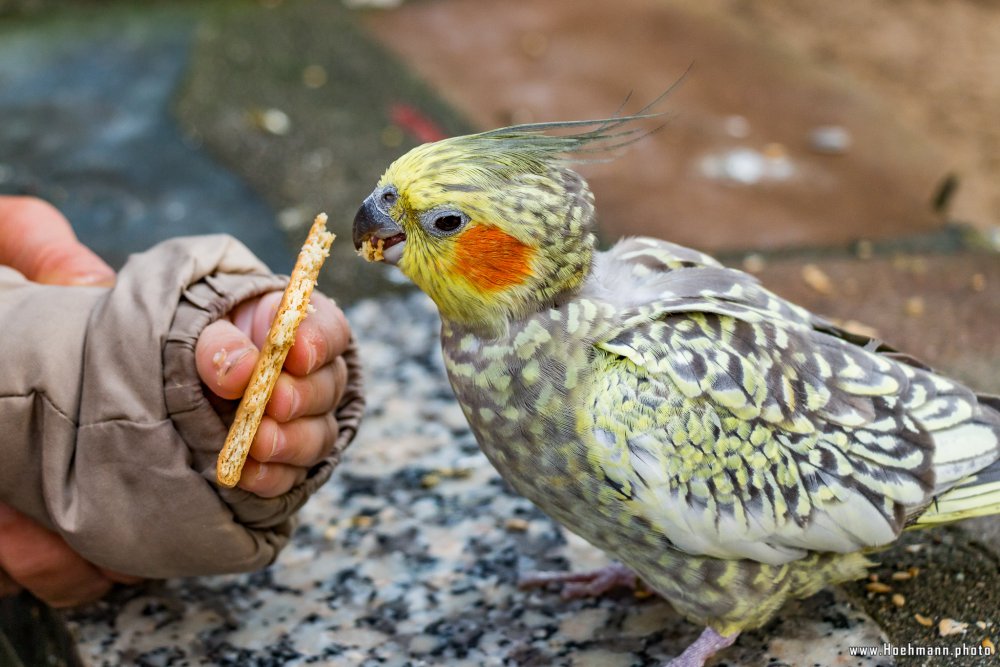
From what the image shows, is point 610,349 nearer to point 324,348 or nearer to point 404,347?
point 324,348

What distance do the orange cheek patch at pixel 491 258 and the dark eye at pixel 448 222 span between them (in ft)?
0.07

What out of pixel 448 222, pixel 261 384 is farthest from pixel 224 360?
pixel 448 222

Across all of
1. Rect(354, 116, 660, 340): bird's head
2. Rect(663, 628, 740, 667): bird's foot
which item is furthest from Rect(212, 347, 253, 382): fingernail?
Rect(663, 628, 740, 667): bird's foot

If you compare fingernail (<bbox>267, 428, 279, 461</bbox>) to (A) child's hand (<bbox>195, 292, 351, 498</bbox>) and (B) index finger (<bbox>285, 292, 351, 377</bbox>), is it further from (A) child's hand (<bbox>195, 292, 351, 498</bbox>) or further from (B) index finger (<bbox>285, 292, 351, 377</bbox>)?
(B) index finger (<bbox>285, 292, 351, 377</bbox>)

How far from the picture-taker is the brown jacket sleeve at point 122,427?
6.49 feet

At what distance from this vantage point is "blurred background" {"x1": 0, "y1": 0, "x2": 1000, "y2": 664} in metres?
3.63

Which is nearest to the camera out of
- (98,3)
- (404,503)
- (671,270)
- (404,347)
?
(671,270)

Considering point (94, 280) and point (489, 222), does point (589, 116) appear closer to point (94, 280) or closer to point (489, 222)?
point (94, 280)

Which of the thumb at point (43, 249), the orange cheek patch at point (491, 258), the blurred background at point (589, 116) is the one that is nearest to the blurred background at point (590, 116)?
the blurred background at point (589, 116)

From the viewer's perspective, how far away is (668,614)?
7.73ft

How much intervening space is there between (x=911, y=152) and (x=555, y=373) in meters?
3.12

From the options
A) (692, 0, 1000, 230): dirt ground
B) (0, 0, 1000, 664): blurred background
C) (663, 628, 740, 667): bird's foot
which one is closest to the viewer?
(663, 628, 740, 667): bird's foot

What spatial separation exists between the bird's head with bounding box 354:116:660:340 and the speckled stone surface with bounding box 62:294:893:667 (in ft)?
2.37

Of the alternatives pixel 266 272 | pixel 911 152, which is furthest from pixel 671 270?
pixel 911 152
